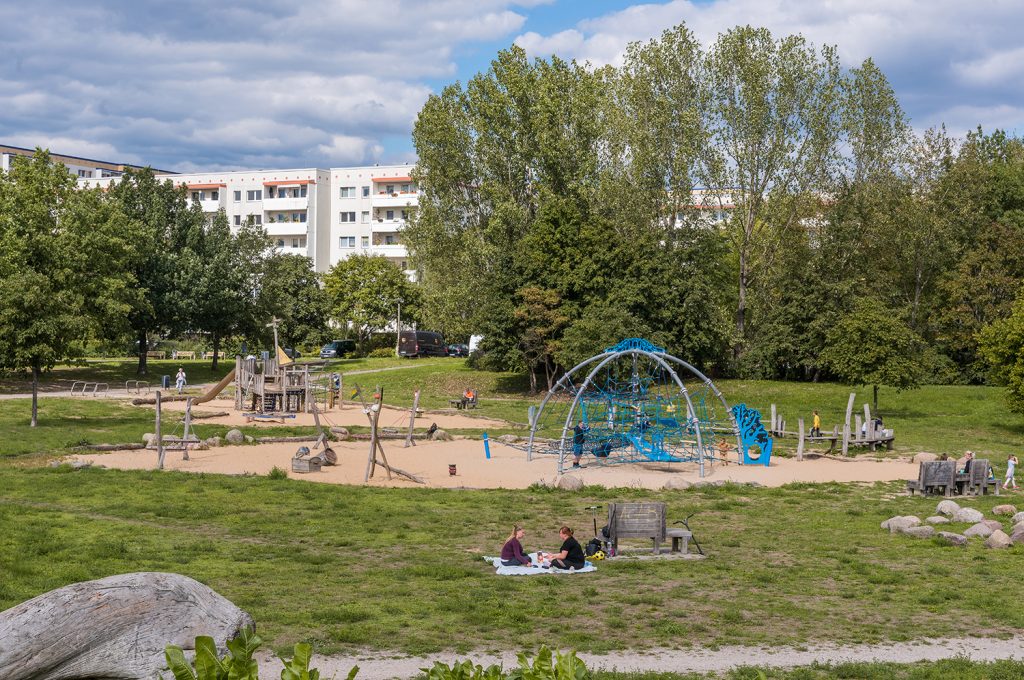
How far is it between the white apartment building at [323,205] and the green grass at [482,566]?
79956mm

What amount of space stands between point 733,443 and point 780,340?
72.4ft

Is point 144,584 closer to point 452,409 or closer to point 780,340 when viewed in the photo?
point 452,409

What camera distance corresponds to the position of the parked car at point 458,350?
89.8 metres

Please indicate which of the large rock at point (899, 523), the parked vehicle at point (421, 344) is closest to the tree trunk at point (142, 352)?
the parked vehicle at point (421, 344)

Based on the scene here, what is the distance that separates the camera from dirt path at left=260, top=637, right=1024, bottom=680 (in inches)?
448

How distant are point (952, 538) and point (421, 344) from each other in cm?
6840

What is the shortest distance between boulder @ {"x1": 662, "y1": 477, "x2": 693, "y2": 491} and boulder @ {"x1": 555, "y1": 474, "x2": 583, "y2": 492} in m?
2.51

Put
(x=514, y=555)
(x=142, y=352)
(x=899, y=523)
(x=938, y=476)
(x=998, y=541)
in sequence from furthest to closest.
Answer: (x=142, y=352)
(x=938, y=476)
(x=899, y=523)
(x=998, y=541)
(x=514, y=555)

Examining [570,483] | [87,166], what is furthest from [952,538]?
[87,166]

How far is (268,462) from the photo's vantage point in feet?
102

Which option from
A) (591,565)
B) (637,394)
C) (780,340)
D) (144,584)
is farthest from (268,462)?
(780,340)

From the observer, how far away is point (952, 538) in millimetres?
19219

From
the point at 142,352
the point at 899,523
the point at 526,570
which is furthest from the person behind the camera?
the point at 142,352

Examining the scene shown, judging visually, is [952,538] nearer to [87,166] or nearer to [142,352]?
[142,352]
